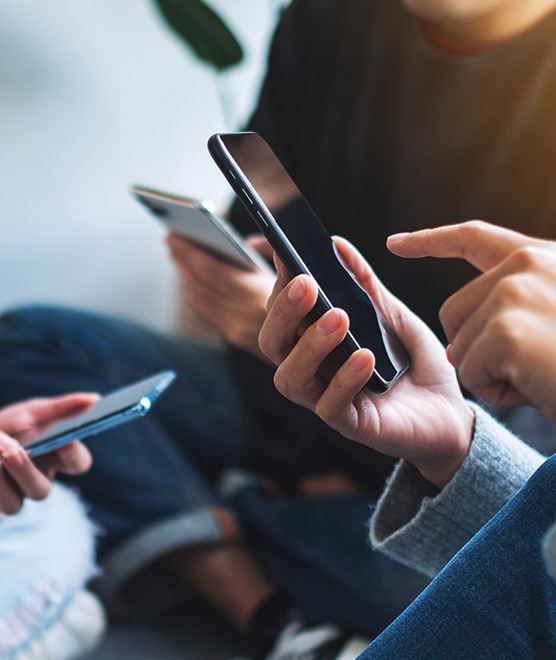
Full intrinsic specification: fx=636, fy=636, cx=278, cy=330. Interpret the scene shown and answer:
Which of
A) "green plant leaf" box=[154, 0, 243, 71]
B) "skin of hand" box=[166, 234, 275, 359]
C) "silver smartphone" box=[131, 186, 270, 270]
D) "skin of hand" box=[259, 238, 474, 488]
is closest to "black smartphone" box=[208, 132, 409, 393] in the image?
"skin of hand" box=[259, 238, 474, 488]

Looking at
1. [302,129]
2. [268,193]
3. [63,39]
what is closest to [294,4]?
[302,129]

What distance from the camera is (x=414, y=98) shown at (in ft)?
2.53

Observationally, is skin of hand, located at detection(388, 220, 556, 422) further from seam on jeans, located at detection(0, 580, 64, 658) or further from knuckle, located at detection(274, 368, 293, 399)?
seam on jeans, located at detection(0, 580, 64, 658)

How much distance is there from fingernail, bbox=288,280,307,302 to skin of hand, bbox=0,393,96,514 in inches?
9.8

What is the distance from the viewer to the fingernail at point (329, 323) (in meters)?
0.36

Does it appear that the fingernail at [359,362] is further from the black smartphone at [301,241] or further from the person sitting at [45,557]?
the person sitting at [45,557]

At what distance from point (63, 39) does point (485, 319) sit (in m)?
1.11

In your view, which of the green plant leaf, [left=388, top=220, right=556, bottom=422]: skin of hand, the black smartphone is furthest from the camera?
the green plant leaf

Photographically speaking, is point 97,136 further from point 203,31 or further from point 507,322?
point 507,322

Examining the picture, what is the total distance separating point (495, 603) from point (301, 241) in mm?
231

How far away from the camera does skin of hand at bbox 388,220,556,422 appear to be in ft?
0.92

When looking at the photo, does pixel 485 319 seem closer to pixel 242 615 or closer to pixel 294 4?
pixel 242 615

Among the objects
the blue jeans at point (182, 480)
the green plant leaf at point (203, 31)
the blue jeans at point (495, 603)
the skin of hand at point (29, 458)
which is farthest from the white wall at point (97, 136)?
the blue jeans at point (495, 603)

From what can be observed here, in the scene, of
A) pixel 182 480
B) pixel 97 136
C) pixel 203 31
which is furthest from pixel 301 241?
pixel 97 136
